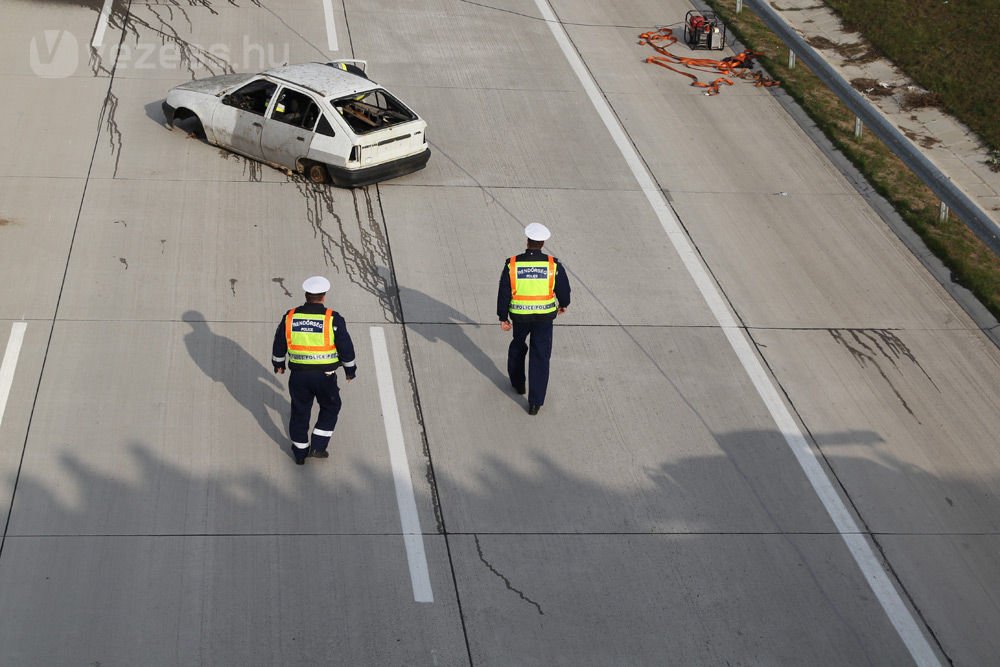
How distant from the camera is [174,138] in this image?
14844 millimetres

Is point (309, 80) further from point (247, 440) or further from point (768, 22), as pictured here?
point (768, 22)

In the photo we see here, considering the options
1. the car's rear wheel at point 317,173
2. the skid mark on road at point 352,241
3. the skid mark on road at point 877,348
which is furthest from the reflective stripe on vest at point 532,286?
the car's rear wheel at point 317,173

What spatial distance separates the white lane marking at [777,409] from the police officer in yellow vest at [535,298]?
2188 millimetres

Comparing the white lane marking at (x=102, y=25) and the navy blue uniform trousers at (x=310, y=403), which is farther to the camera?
the white lane marking at (x=102, y=25)

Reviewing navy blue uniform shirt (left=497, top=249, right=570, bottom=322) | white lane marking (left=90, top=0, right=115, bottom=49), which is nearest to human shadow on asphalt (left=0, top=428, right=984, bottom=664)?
navy blue uniform shirt (left=497, top=249, right=570, bottom=322)

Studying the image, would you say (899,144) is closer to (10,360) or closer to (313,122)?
(313,122)

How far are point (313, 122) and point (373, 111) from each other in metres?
0.85

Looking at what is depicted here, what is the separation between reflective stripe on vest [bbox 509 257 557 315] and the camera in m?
9.80

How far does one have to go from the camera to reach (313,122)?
1391 cm

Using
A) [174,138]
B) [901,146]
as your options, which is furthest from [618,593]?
[174,138]

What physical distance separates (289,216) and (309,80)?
6.49 feet

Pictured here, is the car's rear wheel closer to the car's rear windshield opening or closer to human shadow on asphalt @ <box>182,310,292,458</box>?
the car's rear windshield opening

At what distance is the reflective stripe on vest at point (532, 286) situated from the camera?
980cm

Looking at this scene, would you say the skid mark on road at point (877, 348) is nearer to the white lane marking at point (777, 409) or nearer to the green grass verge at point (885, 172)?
the white lane marking at point (777, 409)
